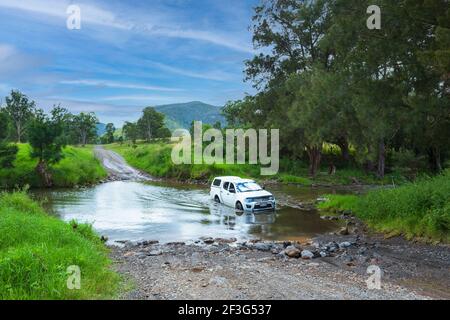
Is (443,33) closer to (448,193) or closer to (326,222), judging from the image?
(448,193)

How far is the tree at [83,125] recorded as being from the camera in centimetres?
13025

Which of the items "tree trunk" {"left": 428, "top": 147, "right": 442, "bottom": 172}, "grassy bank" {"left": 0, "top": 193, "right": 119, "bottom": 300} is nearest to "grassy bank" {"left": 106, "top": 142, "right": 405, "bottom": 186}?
"tree trunk" {"left": 428, "top": 147, "right": 442, "bottom": 172}

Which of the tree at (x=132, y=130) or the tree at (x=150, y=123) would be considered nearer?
the tree at (x=150, y=123)

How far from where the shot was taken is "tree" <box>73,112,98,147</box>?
130250 mm

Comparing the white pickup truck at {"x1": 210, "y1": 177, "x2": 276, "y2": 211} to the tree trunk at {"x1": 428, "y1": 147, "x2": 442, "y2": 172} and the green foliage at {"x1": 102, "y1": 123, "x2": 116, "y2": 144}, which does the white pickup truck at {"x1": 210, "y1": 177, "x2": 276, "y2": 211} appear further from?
the green foliage at {"x1": 102, "y1": 123, "x2": 116, "y2": 144}

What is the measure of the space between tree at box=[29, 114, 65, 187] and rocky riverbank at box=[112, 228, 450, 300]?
30356 millimetres

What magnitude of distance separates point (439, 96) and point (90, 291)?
53.5 feet

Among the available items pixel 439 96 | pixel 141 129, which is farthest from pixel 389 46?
pixel 141 129

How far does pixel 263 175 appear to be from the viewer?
50.9 m

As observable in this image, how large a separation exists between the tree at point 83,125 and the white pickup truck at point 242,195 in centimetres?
10799

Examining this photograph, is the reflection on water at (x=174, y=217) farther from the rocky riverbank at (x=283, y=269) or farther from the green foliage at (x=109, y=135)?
the green foliage at (x=109, y=135)

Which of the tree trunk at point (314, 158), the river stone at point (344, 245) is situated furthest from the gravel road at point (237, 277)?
the tree trunk at point (314, 158)

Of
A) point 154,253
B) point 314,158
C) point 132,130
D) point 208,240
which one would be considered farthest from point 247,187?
point 132,130

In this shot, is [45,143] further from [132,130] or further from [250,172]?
[132,130]
